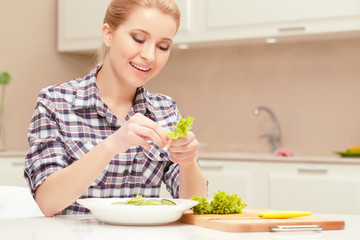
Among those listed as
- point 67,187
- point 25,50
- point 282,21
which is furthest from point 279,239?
point 25,50

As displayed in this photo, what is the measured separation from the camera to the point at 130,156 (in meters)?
1.65

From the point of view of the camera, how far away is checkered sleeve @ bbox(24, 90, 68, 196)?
1.45 m

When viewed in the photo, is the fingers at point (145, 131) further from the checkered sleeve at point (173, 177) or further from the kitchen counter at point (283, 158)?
the kitchen counter at point (283, 158)

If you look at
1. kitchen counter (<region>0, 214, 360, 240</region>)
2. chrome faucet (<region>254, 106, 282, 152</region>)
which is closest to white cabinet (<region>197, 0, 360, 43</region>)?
chrome faucet (<region>254, 106, 282, 152</region>)

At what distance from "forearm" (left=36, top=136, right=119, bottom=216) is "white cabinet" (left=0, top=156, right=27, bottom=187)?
2.12 m

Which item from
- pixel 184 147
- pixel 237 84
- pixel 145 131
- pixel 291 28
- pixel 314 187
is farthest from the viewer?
pixel 237 84

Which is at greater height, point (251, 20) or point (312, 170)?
point (251, 20)

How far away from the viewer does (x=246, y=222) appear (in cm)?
109

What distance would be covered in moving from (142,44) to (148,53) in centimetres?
3

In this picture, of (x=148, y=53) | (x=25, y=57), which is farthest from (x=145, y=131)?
(x=25, y=57)

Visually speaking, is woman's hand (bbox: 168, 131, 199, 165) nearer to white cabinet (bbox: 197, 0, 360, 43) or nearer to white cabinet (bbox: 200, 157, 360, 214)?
white cabinet (bbox: 200, 157, 360, 214)

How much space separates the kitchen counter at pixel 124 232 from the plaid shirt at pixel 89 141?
32 cm

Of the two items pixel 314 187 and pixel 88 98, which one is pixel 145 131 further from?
pixel 314 187

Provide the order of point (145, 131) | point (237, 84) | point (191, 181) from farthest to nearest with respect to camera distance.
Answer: point (237, 84)
point (191, 181)
point (145, 131)
